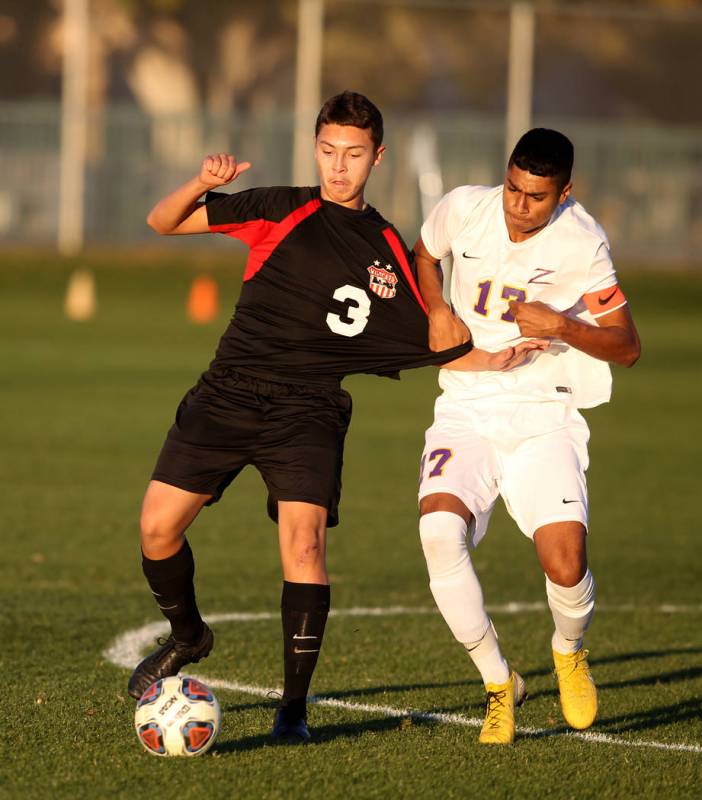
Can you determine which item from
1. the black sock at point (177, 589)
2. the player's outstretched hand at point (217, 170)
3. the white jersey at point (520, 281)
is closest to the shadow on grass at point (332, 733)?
the black sock at point (177, 589)

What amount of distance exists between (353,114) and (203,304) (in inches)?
938

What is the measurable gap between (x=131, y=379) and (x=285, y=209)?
47.9 feet

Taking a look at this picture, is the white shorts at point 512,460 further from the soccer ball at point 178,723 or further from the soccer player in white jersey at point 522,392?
the soccer ball at point 178,723

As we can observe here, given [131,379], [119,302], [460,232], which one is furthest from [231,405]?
[119,302]

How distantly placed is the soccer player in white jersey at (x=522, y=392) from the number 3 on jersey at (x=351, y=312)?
26cm

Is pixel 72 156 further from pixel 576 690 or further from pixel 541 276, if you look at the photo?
pixel 576 690

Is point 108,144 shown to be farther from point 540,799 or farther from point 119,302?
point 540,799

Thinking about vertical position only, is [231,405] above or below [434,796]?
above

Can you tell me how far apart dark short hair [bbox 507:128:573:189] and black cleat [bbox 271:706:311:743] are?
2078mm

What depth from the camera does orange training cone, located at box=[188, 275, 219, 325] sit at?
29.1 meters

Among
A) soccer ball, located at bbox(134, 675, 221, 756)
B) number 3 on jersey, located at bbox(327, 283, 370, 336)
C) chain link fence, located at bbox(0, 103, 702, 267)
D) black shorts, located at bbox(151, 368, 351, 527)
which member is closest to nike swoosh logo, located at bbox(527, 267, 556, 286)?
number 3 on jersey, located at bbox(327, 283, 370, 336)

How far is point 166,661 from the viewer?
605cm

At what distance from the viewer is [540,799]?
4.95m

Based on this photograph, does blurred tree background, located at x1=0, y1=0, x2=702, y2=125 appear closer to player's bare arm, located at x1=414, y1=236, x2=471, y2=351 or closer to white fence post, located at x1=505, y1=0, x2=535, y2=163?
white fence post, located at x1=505, y1=0, x2=535, y2=163
